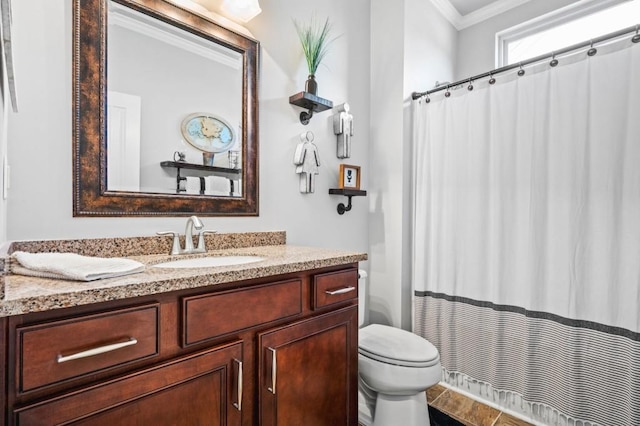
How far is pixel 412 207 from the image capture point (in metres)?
2.19

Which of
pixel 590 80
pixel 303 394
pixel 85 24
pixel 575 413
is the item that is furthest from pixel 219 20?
pixel 575 413

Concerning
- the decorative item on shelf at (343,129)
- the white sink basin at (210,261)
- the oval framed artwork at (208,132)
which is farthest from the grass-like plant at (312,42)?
the white sink basin at (210,261)

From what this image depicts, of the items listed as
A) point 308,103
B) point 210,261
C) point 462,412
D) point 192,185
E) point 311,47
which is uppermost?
point 311,47

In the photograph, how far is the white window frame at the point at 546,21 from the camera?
2.10 metres

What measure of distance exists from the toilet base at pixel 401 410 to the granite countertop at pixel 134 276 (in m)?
0.75

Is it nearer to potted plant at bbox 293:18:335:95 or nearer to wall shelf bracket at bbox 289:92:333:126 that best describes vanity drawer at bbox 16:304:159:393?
wall shelf bracket at bbox 289:92:333:126

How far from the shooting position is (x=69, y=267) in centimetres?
76

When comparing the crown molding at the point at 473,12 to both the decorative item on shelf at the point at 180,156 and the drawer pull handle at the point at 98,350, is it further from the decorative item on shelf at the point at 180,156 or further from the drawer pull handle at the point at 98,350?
the drawer pull handle at the point at 98,350

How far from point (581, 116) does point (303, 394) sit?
1761 millimetres

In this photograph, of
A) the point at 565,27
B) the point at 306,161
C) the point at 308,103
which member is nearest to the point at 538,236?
the point at 306,161

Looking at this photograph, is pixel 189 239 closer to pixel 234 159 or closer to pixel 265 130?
pixel 234 159

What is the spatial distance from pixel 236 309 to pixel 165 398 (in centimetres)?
27

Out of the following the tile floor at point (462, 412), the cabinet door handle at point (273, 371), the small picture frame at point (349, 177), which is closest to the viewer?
the cabinet door handle at point (273, 371)

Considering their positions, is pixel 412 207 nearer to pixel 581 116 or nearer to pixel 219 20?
pixel 581 116
